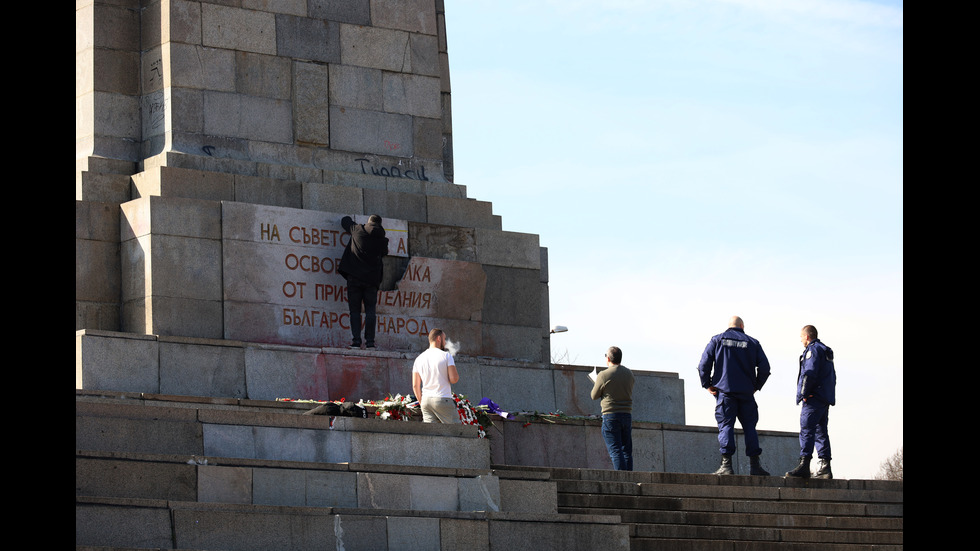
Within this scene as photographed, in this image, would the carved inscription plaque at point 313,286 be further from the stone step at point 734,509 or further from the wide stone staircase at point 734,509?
the wide stone staircase at point 734,509

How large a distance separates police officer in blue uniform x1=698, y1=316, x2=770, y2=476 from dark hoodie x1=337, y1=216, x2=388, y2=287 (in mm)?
4264

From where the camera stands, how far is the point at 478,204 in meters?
19.6

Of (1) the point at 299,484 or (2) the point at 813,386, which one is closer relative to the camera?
(1) the point at 299,484

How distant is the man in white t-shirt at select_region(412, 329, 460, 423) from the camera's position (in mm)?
13539

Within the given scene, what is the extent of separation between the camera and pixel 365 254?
1730 centimetres

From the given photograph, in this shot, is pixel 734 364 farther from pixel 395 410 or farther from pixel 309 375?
pixel 309 375

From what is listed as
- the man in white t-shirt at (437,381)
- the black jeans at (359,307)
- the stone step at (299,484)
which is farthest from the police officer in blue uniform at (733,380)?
the black jeans at (359,307)

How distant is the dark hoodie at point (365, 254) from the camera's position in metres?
17.2

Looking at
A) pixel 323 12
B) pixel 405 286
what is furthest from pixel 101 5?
pixel 405 286

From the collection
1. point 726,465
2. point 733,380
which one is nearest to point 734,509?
point 726,465

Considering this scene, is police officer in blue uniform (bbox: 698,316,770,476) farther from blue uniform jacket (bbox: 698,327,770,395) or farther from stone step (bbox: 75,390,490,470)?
stone step (bbox: 75,390,490,470)

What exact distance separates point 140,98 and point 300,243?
2.94 meters

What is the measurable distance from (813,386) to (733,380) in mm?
807
